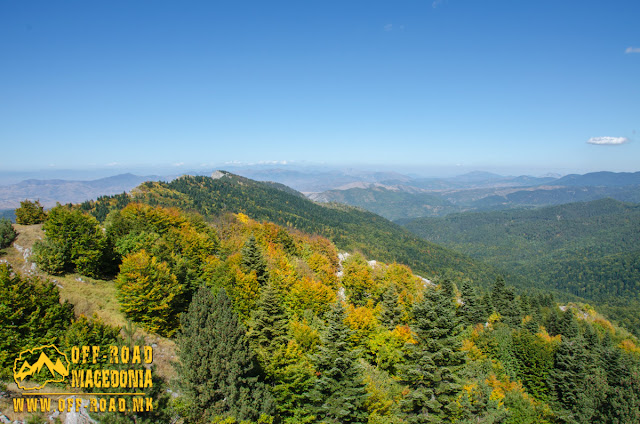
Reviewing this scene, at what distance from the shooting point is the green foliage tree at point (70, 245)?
29.8 metres

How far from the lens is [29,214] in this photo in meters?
41.5

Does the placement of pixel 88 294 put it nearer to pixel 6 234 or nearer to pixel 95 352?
pixel 6 234

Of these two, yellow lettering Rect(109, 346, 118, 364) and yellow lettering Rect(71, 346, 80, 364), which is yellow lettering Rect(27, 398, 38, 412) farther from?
yellow lettering Rect(109, 346, 118, 364)

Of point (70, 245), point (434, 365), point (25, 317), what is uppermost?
point (70, 245)

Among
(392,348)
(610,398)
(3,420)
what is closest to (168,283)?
(3,420)

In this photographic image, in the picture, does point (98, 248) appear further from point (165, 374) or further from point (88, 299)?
point (165, 374)

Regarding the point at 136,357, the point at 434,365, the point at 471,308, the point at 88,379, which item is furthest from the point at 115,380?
the point at 471,308

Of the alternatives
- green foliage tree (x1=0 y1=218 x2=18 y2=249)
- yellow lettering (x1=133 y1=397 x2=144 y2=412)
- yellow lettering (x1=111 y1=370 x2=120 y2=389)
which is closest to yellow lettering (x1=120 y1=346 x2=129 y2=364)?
yellow lettering (x1=111 y1=370 x2=120 y2=389)

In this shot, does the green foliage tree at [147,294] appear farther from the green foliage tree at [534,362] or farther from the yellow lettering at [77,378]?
the green foliage tree at [534,362]

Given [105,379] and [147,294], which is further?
[147,294]

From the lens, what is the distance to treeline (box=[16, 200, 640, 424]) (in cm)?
1950

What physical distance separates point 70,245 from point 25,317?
49.8 feet

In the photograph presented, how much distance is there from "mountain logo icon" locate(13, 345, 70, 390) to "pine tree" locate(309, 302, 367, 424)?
15352mm

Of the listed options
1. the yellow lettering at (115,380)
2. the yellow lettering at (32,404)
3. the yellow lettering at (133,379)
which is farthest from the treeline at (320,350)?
the yellow lettering at (32,404)
